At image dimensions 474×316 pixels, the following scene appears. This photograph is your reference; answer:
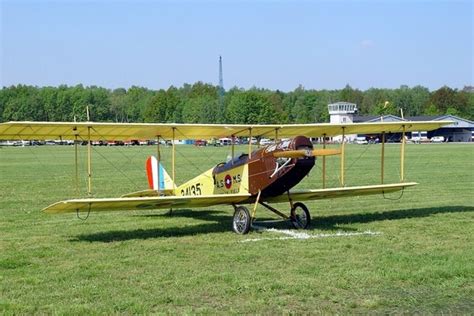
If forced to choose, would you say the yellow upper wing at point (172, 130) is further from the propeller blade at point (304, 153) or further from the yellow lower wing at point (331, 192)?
the propeller blade at point (304, 153)

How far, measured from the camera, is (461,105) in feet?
489

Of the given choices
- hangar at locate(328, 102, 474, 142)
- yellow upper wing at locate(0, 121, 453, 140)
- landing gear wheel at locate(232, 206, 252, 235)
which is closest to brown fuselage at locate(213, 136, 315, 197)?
landing gear wheel at locate(232, 206, 252, 235)

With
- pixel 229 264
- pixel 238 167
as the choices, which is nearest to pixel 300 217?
pixel 238 167

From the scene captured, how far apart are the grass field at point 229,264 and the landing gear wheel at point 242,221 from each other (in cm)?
20

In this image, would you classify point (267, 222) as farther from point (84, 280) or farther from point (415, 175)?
point (415, 175)

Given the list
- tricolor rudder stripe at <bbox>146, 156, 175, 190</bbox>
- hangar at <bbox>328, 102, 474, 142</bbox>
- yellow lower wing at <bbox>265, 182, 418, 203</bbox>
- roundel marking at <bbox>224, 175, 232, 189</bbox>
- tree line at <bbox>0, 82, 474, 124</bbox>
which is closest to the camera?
roundel marking at <bbox>224, 175, 232, 189</bbox>

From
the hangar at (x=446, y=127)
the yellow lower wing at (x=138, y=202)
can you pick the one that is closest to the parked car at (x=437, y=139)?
the hangar at (x=446, y=127)

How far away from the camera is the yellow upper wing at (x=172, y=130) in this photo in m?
12.0

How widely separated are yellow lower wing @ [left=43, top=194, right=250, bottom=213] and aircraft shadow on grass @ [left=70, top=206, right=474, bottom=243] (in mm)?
508

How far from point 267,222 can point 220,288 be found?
594 centimetres

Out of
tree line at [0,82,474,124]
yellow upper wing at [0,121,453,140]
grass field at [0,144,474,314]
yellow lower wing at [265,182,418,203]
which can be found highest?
tree line at [0,82,474,124]

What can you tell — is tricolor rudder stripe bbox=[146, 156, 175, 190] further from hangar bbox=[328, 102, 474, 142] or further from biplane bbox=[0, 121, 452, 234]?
hangar bbox=[328, 102, 474, 142]

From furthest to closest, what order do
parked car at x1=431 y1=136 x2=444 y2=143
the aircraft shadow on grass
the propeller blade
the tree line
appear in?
the tree line
parked car at x1=431 y1=136 x2=444 y2=143
the aircraft shadow on grass
the propeller blade

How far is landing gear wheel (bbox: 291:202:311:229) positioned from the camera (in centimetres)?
1199
